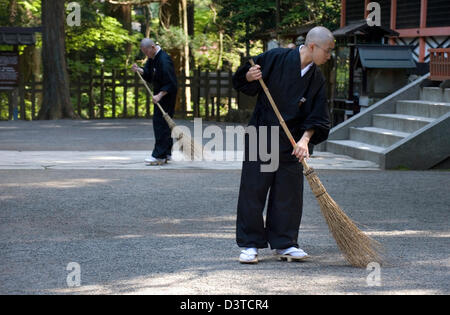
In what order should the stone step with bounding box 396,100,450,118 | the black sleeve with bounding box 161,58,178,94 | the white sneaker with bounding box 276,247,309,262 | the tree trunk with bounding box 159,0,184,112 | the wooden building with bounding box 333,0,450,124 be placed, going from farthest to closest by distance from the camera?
the tree trunk with bounding box 159,0,184,112 → the wooden building with bounding box 333,0,450,124 → the stone step with bounding box 396,100,450,118 → the black sleeve with bounding box 161,58,178,94 → the white sneaker with bounding box 276,247,309,262

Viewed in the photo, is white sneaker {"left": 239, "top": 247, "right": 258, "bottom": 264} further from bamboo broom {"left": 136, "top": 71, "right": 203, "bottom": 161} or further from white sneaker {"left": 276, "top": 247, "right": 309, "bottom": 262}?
bamboo broom {"left": 136, "top": 71, "right": 203, "bottom": 161}

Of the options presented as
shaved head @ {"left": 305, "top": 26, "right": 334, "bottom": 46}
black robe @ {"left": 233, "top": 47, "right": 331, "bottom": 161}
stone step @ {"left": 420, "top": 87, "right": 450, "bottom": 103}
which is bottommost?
stone step @ {"left": 420, "top": 87, "right": 450, "bottom": 103}

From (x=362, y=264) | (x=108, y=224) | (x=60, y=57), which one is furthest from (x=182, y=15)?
(x=362, y=264)

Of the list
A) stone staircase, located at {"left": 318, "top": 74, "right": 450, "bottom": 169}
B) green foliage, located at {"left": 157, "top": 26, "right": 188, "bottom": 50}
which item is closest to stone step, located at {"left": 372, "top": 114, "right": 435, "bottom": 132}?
stone staircase, located at {"left": 318, "top": 74, "right": 450, "bottom": 169}

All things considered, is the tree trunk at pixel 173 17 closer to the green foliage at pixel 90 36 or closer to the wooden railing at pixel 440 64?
the green foliage at pixel 90 36

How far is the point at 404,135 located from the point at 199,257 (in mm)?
7653

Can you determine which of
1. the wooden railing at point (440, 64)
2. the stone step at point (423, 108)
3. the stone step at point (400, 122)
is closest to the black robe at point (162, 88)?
the stone step at point (400, 122)

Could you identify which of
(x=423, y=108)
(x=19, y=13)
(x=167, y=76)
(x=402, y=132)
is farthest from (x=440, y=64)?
(x=19, y=13)

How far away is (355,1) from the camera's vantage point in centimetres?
2038

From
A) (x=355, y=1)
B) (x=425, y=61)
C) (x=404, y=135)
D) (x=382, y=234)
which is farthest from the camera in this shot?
(x=355, y=1)

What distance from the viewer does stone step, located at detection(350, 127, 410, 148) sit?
1314 centimetres

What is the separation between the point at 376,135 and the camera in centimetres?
1369

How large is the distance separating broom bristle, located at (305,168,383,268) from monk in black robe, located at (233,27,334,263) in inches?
7.8
